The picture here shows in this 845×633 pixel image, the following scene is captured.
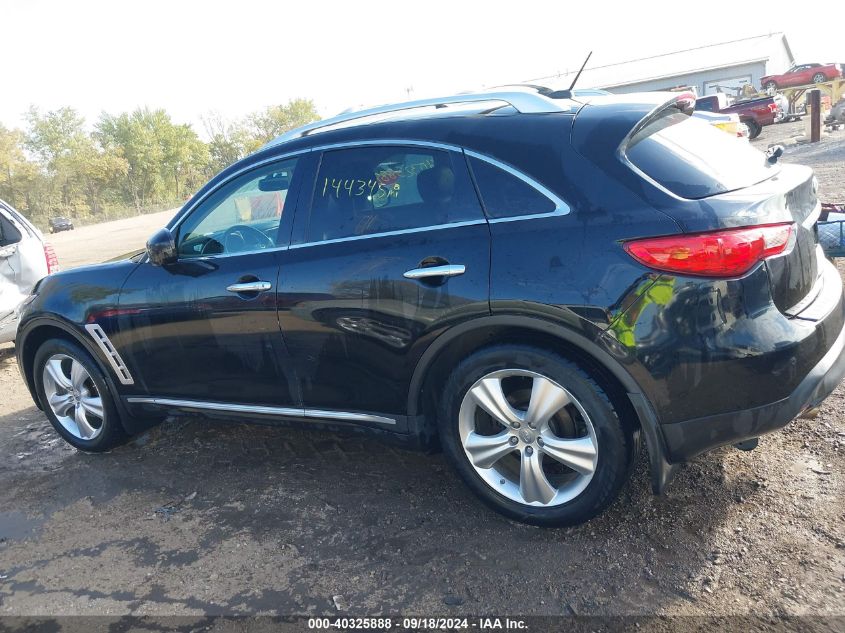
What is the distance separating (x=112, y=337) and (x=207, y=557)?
1655mm

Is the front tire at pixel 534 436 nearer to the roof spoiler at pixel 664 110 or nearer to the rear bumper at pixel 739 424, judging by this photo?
the rear bumper at pixel 739 424

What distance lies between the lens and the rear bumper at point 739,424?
2.53 metres

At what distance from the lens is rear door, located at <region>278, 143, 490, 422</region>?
288cm

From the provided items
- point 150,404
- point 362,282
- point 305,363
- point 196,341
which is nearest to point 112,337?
point 150,404

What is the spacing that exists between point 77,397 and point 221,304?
158 centimetres

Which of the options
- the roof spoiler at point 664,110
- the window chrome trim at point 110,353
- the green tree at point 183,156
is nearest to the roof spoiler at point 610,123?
the roof spoiler at point 664,110

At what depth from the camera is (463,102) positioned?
3225 millimetres

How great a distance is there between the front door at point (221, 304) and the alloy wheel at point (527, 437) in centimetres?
104

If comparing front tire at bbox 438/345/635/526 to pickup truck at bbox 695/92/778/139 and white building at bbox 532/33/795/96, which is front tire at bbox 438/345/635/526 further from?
white building at bbox 532/33/795/96

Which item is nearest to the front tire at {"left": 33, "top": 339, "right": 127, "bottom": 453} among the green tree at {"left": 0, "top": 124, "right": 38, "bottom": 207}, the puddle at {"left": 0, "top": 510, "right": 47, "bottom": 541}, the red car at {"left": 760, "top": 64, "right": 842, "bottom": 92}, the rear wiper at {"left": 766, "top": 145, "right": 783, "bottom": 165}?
the puddle at {"left": 0, "top": 510, "right": 47, "bottom": 541}

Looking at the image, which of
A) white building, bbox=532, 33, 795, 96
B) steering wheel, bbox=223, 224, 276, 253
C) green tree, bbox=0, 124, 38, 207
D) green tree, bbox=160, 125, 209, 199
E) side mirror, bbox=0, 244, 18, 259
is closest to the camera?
steering wheel, bbox=223, 224, 276, 253

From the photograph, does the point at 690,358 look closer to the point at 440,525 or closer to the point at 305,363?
the point at 440,525

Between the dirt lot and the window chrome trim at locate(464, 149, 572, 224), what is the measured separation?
1.37 meters

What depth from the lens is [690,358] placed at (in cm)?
248
